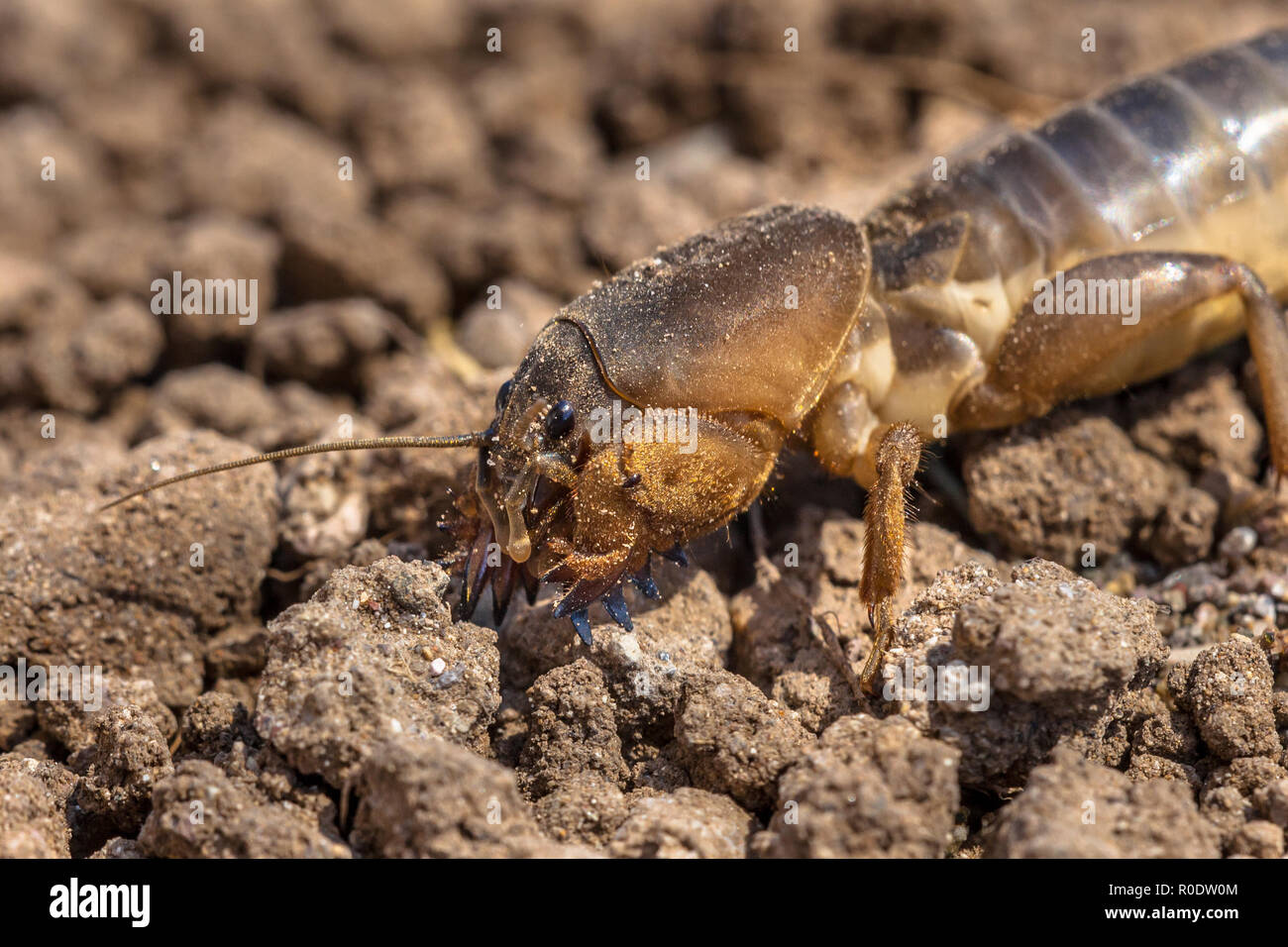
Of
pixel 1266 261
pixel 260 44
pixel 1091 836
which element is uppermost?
pixel 260 44

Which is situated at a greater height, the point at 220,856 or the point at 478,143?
the point at 478,143

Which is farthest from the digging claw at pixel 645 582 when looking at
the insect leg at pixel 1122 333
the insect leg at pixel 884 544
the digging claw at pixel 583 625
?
the insect leg at pixel 1122 333

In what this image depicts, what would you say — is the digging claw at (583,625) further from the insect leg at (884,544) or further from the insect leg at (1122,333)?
the insect leg at (1122,333)

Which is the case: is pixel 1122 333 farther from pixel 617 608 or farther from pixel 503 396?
pixel 503 396

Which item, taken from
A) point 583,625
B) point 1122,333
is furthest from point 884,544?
point 1122,333

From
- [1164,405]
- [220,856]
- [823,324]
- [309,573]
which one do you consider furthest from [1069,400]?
[220,856]
